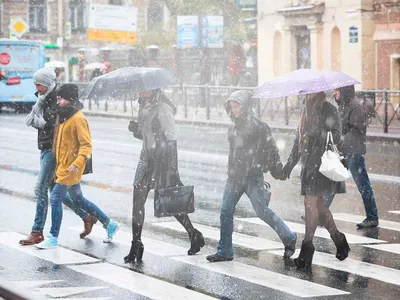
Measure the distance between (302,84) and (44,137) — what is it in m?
2.89

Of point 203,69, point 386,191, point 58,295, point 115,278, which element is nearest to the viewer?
point 58,295

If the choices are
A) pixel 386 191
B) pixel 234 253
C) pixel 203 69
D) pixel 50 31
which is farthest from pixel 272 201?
pixel 50 31

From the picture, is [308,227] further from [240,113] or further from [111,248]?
[111,248]

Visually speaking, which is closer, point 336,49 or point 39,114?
point 39,114

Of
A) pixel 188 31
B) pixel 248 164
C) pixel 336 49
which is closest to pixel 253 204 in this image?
pixel 248 164

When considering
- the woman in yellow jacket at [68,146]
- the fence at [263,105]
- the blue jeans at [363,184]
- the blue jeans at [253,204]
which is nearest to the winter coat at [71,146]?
the woman in yellow jacket at [68,146]

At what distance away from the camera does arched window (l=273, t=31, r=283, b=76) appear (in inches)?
1544

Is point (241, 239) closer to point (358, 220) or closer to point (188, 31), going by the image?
point (358, 220)

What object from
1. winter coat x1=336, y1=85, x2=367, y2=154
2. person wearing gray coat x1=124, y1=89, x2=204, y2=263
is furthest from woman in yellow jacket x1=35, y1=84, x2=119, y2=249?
winter coat x1=336, y1=85, x2=367, y2=154

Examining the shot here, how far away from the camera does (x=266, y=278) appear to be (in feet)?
28.5

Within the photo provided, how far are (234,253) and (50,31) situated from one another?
6026 cm

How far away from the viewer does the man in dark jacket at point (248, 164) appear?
9.27 meters

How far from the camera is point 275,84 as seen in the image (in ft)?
30.6

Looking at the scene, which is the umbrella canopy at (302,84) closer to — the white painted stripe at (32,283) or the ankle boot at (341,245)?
the ankle boot at (341,245)
